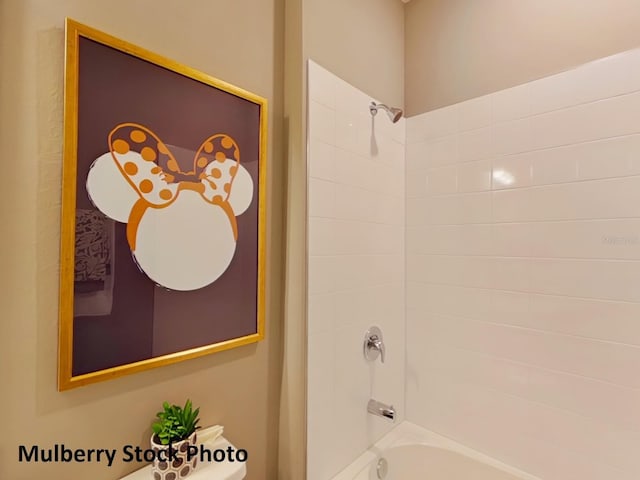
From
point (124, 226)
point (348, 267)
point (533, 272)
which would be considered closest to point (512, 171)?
point (533, 272)

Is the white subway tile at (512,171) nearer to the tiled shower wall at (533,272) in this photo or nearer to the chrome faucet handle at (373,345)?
the tiled shower wall at (533,272)

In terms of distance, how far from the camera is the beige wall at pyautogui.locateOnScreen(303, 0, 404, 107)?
1328 millimetres

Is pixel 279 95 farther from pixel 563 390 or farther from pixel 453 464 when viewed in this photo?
pixel 453 464

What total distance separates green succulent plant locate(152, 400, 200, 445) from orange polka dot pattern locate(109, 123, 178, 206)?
59cm

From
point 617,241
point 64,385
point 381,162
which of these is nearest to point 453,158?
point 381,162

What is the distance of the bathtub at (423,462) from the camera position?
1456 millimetres

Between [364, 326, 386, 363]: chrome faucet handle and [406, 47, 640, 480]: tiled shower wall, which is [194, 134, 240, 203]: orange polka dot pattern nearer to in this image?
[364, 326, 386, 363]: chrome faucet handle

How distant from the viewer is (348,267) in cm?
143

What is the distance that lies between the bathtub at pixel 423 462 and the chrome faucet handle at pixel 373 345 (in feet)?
1.47

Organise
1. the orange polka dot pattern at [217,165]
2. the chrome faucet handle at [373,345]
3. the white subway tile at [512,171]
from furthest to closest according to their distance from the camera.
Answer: the chrome faucet handle at [373,345]
the white subway tile at [512,171]
the orange polka dot pattern at [217,165]

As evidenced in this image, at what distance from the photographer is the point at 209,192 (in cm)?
107

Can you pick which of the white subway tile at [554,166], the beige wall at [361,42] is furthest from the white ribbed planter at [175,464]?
the white subway tile at [554,166]

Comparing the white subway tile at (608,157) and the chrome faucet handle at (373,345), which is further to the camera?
the chrome faucet handle at (373,345)

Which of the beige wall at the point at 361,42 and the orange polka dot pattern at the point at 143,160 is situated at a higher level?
the beige wall at the point at 361,42
